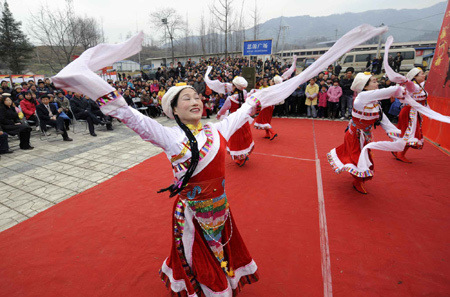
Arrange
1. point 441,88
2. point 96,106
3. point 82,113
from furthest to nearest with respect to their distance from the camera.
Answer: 1. point 96,106
2. point 82,113
3. point 441,88

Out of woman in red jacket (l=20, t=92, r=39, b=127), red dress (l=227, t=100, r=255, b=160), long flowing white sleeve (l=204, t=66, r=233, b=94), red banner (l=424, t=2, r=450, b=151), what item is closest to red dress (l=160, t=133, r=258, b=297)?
red dress (l=227, t=100, r=255, b=160)

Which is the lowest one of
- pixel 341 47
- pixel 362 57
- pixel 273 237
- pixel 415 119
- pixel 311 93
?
pixel 273 237

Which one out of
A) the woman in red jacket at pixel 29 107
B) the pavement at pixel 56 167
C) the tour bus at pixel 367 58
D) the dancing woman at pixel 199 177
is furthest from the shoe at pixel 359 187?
the tour bus at pixel 367 58

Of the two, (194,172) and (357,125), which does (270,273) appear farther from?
(357,125)

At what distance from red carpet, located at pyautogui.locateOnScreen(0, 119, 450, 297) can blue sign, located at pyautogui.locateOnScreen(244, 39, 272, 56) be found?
9.24 meters

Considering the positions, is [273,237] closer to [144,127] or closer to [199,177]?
[199,177]

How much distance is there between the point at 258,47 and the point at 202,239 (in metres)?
12.3

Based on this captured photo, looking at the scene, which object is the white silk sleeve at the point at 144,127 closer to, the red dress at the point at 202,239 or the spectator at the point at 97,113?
the red dress at the point at 202,239

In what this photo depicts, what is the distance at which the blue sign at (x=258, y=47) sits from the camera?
39.6 feet

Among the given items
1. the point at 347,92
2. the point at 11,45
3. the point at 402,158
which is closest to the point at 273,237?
the point at 402,158

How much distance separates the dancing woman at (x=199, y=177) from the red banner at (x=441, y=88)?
20.3 feet

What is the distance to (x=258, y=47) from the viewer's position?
1234 cm

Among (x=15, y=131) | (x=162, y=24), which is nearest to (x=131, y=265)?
(x=15, y=131)

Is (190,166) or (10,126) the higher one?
(190,166)
